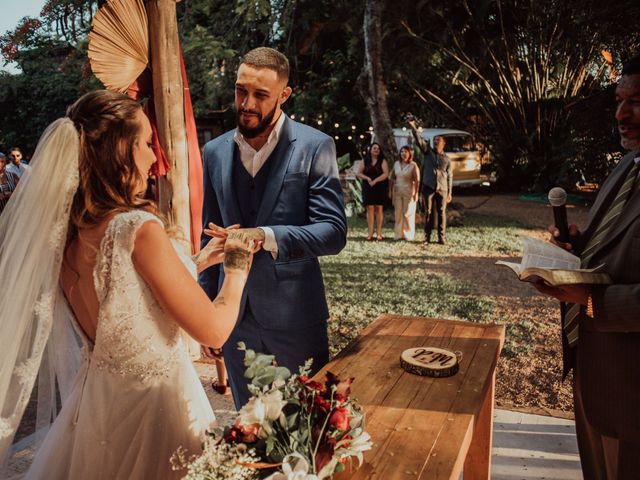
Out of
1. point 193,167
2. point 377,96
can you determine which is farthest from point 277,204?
point 377,96

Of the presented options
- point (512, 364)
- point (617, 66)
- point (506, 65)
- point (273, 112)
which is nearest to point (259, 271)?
point (273, 112)

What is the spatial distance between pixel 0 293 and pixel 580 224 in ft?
42.4

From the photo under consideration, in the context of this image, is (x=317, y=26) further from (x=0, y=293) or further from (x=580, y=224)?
(x=0, y=293)

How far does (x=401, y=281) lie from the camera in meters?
7.78

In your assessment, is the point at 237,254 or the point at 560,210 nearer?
the point at 237,254

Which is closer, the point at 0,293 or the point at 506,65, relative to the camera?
the point at 0,293

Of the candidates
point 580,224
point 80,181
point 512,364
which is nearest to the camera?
point 80,181

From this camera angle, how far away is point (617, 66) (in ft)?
49.8

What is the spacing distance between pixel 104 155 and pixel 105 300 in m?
0.46

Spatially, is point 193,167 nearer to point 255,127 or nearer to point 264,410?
point 255,127

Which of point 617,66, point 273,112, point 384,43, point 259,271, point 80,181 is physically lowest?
point 259,271

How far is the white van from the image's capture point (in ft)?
62.7

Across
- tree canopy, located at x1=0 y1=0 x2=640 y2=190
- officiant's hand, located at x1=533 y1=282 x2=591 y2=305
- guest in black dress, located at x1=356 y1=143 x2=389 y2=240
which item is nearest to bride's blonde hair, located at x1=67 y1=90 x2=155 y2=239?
officiant's hand, located at x1=533 y1=282 x2=591 y2=305

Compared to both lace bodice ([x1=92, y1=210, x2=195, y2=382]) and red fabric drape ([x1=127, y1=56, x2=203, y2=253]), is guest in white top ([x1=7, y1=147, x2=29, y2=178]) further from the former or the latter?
lace bodice ([x1=92, y1=210, x2=195, y2=382])
